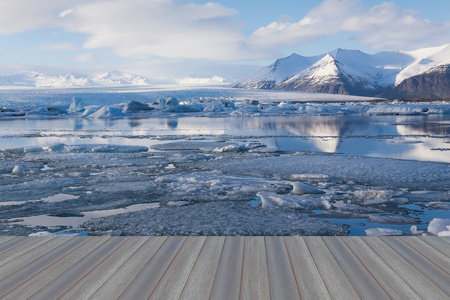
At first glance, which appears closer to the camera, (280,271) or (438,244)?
(280,271)

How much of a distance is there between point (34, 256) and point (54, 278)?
592mm

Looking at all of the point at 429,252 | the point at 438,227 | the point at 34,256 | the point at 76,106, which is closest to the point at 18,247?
the point at 34,256

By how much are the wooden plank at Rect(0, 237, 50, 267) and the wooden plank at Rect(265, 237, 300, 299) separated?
1.99 m

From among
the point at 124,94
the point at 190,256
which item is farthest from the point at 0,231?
the point at 124,94

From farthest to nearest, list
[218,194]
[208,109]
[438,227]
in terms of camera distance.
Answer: [208,109] → [218,194] → [438,227]

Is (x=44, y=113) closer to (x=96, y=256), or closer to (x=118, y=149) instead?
(x=118, y=149)

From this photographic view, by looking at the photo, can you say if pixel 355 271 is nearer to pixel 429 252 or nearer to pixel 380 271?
pixel 380 271

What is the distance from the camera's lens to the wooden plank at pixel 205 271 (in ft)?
8.16

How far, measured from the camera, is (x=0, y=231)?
5055mm

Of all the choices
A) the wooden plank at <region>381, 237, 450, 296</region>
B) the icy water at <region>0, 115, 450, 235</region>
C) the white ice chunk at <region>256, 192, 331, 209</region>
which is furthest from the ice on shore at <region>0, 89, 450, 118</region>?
the wooden plank at <region>381, 237, 450, 296</region>

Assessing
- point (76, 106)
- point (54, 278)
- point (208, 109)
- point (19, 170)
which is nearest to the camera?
point (54, 278)

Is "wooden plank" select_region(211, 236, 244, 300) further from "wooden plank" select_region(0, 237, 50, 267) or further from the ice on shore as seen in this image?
the ice on shore

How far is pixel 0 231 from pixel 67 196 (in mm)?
1928

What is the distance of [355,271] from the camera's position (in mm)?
2830
